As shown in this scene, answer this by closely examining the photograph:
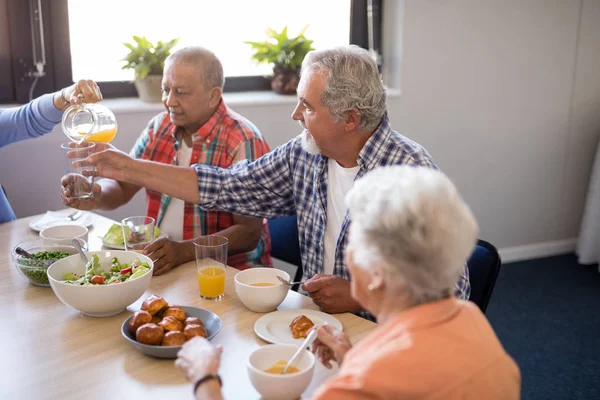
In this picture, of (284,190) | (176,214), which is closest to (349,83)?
(284,190)

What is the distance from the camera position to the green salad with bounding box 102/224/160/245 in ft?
6.88

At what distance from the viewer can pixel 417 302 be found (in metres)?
1.04

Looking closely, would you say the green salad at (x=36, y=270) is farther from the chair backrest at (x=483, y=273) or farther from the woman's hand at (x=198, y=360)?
the chair backrest at (x=483, y=273)

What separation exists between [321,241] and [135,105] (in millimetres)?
1465

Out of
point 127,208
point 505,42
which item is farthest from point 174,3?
point 505,42

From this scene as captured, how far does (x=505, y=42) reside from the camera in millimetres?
3895

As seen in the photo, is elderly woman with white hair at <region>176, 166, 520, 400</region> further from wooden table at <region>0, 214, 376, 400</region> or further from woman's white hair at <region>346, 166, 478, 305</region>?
wooden table at <region>0, 214, 376, 400</region>

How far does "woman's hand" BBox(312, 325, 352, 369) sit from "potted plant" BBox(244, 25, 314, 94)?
7.45ft

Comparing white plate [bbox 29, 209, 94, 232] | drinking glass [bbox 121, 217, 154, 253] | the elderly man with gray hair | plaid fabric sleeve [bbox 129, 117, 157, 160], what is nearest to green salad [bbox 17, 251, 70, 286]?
drinking glass [bbox 121, 217, 154, 253]

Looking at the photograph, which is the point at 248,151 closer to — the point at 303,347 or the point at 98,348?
the point at 98,348

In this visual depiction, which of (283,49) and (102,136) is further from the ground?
(283,49)

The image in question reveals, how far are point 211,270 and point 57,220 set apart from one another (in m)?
0.87

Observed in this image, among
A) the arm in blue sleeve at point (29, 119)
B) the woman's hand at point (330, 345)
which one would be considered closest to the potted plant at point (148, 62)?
the arm in blue sleeve at point (29, 119)

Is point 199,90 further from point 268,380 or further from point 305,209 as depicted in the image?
point 268,380
